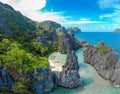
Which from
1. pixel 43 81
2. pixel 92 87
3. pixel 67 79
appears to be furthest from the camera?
pixel 92 87

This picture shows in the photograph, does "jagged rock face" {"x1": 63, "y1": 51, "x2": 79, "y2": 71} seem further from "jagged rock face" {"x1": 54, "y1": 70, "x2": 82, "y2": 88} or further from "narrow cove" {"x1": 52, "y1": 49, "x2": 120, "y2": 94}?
"jagged rock face" {"x1": 54, "y1": 70, "x2": 82, "y2": 88}

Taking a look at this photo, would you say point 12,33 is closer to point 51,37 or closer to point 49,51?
point 49,51

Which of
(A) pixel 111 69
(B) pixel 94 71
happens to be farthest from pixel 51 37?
(A) pixel 111 69

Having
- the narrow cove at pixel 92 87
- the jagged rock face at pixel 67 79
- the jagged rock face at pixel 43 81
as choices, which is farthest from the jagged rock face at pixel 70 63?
the jagged rock face at pixel 43 81

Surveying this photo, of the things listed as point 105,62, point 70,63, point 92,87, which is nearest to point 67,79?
point 92,87

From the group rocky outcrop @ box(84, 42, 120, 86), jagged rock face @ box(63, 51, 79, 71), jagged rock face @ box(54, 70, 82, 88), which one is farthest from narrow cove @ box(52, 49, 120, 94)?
jagged rock face @ box(63, 51, 79, 71)

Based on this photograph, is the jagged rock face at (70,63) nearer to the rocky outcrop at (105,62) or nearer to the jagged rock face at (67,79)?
the jagged rock face at (67,79)

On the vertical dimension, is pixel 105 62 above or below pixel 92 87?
above

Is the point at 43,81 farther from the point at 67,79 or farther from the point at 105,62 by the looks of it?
the point at 105,62
